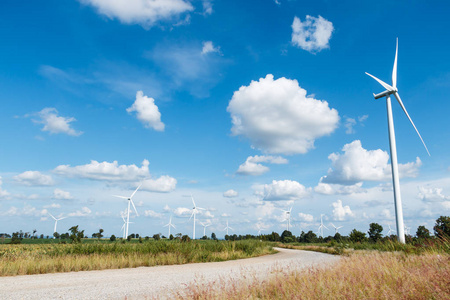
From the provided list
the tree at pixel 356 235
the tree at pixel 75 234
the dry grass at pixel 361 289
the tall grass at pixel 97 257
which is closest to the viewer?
the dry grass at pixel 361 289

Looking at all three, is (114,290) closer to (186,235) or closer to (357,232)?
(186,235)

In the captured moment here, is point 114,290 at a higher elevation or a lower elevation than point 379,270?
lower

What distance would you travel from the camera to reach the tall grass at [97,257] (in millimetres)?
16703

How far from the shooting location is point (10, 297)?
9664 millimetres

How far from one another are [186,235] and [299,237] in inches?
3874

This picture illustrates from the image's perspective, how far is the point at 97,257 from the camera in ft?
64.9

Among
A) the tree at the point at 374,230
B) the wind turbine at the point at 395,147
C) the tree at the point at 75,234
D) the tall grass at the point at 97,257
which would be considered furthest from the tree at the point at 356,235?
the tree at the point at 75,234

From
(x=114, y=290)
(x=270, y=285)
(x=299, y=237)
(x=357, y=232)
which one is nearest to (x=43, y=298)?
(x=114, y=290)

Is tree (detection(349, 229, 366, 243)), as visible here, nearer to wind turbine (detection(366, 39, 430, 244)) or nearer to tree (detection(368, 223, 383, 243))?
tree (detection(368, 223, 383, 243))

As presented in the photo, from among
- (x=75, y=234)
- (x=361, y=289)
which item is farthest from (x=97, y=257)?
(x=361, y=289)

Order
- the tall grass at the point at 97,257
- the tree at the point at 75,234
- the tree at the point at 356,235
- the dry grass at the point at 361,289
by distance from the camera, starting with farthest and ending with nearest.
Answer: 1. the tree at the point at 356,235
2. the tree at the point at 75,234
3. the tall grass at the point at 97,257
4. the dry grass at the point at 361,289

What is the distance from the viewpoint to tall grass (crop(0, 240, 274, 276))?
16.7 m

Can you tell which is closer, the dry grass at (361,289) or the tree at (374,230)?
the dry grass at (361,289)

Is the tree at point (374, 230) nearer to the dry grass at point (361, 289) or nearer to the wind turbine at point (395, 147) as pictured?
the wind turbine at point (395, 147)
